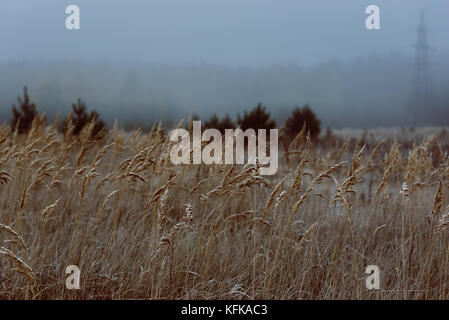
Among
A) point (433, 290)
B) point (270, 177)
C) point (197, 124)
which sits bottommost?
point (433, 290)

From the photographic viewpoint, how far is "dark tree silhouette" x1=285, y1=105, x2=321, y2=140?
517 inches

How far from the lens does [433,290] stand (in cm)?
320

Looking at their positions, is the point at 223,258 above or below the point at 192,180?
below

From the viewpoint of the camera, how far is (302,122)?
1327 cm

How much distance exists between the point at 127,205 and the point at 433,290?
3333 millimetres

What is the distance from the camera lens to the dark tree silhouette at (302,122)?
1313 centimetres

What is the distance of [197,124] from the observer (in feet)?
14.8

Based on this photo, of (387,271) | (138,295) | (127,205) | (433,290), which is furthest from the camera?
(127,205)
